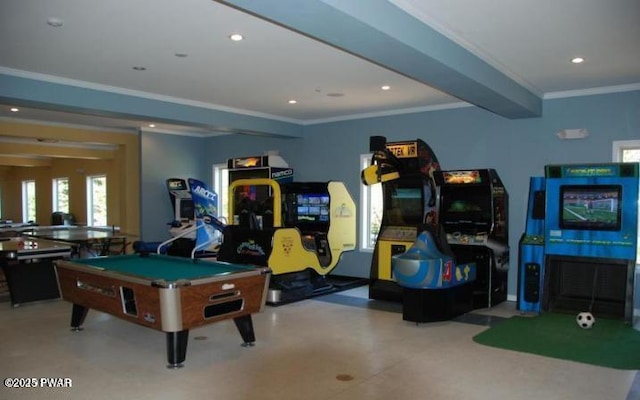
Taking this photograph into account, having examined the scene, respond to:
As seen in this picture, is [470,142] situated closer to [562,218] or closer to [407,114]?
[407,114]

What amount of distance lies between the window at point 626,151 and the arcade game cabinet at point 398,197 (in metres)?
2.12

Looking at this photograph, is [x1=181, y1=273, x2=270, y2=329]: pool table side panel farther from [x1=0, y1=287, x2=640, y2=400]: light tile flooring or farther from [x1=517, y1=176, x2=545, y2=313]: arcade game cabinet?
[x1=517, y1=176, x2=545, y2=313]: arcade game cabinet

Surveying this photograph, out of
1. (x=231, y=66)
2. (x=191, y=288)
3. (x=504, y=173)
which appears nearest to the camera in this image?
(x=191, y=288)

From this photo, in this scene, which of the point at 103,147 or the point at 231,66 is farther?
the point at 103,147

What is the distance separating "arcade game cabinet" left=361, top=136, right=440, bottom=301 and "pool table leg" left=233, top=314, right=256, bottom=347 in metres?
2.36

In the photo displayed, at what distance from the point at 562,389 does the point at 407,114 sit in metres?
4.97

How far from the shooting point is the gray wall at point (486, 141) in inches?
241

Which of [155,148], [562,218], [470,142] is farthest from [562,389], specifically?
[155,148]

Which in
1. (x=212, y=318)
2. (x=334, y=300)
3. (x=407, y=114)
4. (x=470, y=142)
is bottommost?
(x=334, y=300)

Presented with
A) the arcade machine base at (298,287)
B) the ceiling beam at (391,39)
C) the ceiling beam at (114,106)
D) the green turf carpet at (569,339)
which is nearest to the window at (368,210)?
the arcade machine base at (298,287)

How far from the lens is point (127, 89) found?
6.38 meters

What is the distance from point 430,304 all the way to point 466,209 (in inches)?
61.6

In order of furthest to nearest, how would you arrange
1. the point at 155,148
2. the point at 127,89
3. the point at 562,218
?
the point at 155,148 < the point at 127,89 < the point at 562,218

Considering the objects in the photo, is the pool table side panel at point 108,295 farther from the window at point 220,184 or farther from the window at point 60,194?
the window at point 60,194
